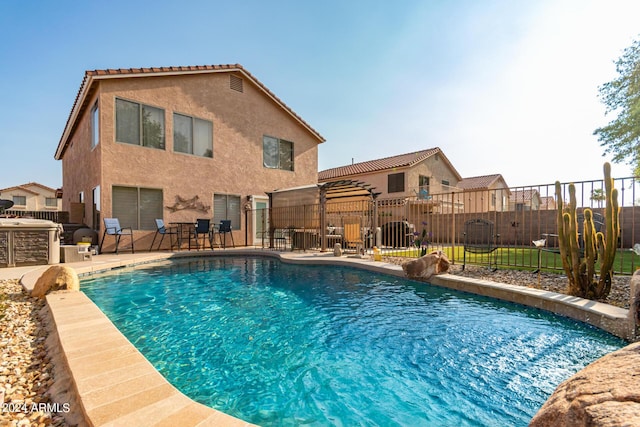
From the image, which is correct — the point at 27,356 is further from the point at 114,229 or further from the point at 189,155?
the point at 189,155

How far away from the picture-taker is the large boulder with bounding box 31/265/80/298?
4551 mm

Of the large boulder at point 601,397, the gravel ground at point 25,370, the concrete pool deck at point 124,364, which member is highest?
the large boulder at point 601,397

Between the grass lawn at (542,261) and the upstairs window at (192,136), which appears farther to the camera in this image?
the upstairs window at (192,136)

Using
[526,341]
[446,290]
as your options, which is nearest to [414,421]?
[526,341]

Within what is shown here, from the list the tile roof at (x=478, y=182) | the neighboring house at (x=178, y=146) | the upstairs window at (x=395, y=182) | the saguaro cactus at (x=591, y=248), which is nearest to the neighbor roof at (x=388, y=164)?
the upstairs window at (x=395, y=182)

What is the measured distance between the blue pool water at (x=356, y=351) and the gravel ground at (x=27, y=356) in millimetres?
845

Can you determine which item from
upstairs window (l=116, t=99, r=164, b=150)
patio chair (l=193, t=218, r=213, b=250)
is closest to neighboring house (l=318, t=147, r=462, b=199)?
patio chair (l=193, t=218, r=213, b=250)

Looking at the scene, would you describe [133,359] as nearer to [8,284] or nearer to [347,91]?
[8,284]

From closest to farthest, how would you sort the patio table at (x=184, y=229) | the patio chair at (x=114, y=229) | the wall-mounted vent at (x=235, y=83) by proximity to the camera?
the patio chair at (x=114, y=229), the patio table at (x=184, y=229), the wall-mounted vent at (x=235, y=83)

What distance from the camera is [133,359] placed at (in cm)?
234

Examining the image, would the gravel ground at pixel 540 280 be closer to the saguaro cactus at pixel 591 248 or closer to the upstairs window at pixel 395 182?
the saguaro cactus at pixel 591 248

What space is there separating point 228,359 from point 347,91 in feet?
42.5

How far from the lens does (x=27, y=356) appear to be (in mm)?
2645

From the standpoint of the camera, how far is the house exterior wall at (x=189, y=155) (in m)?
10.3
